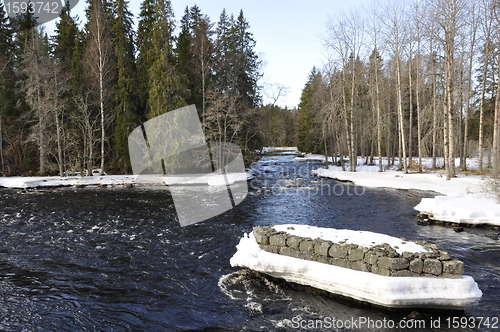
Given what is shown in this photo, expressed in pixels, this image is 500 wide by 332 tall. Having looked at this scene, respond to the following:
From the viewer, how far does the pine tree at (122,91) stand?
28188 millimetres

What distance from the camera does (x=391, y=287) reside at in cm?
545

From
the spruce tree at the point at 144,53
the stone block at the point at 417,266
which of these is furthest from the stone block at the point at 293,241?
the spruce tree at the point at 144,53

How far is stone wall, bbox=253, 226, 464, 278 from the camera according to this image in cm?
567

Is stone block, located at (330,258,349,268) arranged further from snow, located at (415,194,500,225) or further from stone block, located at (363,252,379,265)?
snow, located at (415,194,500,225)

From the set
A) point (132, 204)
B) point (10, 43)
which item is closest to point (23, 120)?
point (10, 43)

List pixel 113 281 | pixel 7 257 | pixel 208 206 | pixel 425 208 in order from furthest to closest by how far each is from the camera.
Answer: pixel 208 206 < pixel 425 208 < pixel 7 257 < pixel 113 281

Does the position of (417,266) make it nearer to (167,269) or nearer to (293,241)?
(293,241)

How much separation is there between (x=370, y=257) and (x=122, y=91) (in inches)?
1095

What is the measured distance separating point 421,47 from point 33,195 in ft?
95.3

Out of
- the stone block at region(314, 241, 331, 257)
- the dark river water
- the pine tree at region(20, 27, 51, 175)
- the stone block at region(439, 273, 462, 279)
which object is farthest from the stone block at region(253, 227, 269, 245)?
the pine tree at region(20, 27, 51, 175)

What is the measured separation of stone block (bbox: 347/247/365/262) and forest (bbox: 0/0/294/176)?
19776 millimetres

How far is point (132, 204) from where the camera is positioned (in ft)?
52.9

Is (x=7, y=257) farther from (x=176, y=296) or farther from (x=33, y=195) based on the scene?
(x=33, y=195)

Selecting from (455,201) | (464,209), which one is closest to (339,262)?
(464,209)
